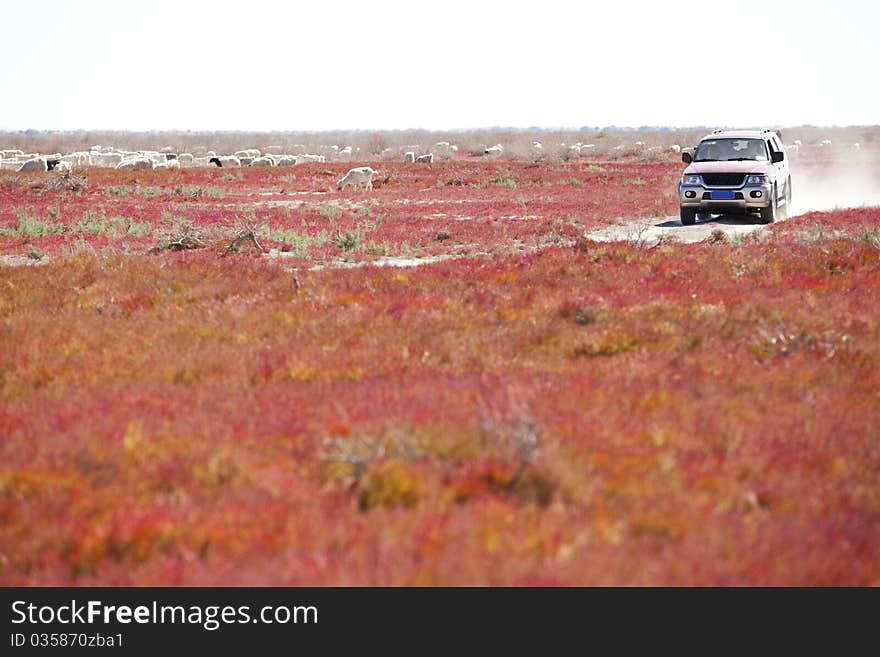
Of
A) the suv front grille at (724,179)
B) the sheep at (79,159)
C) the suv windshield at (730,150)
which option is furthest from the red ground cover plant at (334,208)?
the sheep at (79,159)

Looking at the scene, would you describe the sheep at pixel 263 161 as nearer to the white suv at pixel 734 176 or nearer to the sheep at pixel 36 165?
the sheep at pixel 36 165

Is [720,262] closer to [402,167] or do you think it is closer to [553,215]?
[553,215]

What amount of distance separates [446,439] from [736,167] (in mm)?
18273

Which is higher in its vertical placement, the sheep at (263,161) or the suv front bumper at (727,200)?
the sheep at (263,161)

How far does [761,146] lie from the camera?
2216 cm

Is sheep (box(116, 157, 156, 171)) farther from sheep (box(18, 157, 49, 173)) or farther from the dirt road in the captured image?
the dirt road

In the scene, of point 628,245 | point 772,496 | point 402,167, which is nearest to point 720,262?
point 628,245

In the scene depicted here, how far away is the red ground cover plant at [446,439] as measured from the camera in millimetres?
4324

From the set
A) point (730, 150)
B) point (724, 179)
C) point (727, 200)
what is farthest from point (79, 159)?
point (727, 200)

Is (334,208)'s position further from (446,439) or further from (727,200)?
(446,439)

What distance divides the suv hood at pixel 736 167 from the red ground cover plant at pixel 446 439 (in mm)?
9771

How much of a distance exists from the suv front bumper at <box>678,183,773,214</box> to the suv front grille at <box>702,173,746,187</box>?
136 millimetres

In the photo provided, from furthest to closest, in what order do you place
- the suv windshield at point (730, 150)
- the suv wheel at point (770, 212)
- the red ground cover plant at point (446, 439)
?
the suv windshield at point (730, 150) → the suv wheel at point (770, 212) → the red ground cover plant at point (446, 439)

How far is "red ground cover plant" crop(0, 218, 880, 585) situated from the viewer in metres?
4.32
